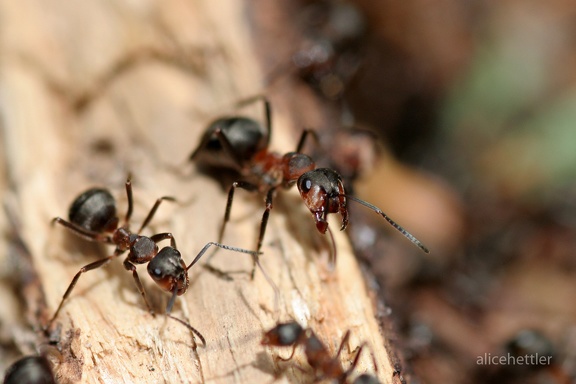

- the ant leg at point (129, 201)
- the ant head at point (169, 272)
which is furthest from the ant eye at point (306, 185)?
the ant leg at point (129, 201)

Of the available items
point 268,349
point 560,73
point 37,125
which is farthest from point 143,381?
point 560,73

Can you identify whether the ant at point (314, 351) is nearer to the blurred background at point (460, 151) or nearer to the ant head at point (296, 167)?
the ant head at point (296, 167)

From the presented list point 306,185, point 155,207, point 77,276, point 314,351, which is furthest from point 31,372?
point 306,185

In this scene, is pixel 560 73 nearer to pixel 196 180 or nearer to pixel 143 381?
pixel 196 180

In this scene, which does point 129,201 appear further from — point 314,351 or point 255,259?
point 314,351

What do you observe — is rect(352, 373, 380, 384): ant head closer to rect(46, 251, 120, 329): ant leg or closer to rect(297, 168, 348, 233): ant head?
rect(297, 168, 348, 233): ant head

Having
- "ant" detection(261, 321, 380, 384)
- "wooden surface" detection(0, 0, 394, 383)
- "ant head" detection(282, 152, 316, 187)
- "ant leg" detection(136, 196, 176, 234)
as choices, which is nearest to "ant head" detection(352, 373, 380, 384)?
"ant" detection(261, 321, 380, 384)
